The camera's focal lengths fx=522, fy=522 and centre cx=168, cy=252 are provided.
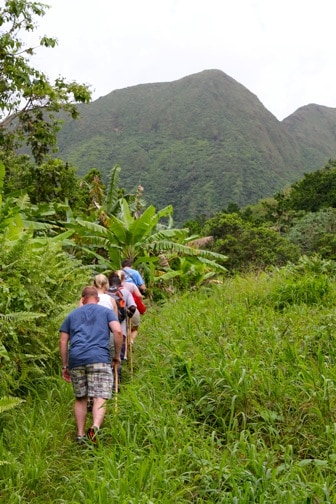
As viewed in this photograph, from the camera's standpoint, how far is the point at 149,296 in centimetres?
1276

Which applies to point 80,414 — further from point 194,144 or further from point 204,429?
point 194,144

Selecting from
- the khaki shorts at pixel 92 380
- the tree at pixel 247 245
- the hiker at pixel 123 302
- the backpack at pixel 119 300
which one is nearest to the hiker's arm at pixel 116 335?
the khaki shorts at pixel 92 380

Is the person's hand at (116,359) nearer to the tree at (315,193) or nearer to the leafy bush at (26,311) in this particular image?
the leafy bush at (26,311)

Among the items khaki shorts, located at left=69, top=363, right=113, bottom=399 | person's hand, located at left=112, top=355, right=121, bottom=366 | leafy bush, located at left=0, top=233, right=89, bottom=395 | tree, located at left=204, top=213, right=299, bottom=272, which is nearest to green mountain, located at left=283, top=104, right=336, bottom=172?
tree, located at left=204, top=213, right=299, bottom=272

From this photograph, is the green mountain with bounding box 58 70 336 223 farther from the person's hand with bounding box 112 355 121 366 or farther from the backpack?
the person's hand with bounding box 112 355 121 366

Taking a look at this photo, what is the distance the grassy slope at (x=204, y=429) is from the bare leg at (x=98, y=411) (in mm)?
94

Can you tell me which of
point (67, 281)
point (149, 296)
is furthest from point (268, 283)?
point (149, 296)

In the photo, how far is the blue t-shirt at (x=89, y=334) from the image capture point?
16.0 ft

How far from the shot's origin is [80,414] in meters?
4.82

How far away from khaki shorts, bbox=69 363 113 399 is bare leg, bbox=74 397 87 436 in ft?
0.16

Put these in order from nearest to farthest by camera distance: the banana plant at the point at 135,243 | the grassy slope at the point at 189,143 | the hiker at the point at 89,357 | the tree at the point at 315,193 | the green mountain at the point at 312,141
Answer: the hiker at the point at 89,357, the banana plant at the point at 135,243, the tree at the point at 315,193, the grassy slope at the point at 189,143, the green mountain at the point at 312,141

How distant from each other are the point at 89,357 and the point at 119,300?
1.80 m

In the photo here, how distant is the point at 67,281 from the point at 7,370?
7.58 ft

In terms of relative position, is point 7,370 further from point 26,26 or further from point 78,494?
point 26,26
